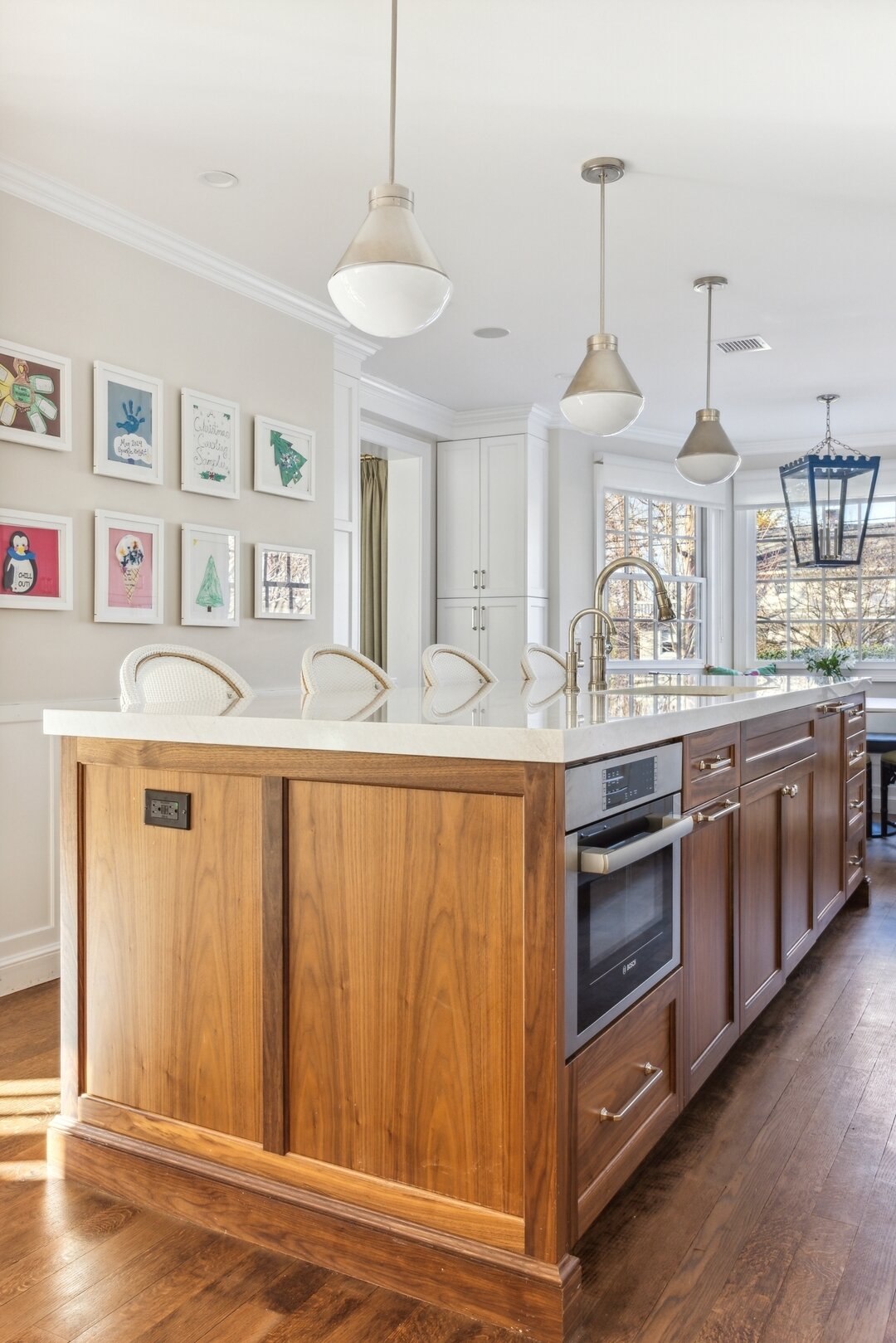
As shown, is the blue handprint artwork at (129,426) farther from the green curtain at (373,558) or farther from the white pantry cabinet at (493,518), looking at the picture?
the green curtain at (373,558)

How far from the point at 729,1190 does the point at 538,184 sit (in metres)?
2.90

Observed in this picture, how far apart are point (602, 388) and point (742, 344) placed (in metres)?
2.32

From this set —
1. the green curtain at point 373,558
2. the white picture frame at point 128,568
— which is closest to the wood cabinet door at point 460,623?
the green curtain at point 373,558

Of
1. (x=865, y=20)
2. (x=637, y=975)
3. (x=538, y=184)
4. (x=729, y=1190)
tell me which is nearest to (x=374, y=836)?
(x=637, y=975)

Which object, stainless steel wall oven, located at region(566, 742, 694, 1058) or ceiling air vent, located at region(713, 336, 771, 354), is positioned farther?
ceiling air vent, located at region(713, 336, 771, 354)

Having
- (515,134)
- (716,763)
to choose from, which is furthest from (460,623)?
(716,763)

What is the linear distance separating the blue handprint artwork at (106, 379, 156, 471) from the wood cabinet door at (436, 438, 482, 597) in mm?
3128

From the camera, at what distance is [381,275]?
6.68ft

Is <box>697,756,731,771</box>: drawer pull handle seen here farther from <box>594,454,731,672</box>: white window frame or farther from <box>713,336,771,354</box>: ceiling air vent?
<box>594,454,731,672</box>: white window frame

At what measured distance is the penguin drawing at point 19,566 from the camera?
3125 mm

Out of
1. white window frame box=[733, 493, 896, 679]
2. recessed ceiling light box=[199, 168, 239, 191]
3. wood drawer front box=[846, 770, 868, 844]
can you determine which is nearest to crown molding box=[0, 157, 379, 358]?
recessed ceiling light box=[199, 168, 239, 191]

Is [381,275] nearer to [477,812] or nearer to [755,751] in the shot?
[477,812]

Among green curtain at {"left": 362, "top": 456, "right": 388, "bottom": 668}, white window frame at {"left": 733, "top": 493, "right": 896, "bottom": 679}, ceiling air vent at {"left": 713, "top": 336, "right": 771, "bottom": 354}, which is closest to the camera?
ceiling air vent at {"left": 713, "top": 336, "right": 771, "bottom": 354}

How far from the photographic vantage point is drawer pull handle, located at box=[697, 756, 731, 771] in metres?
2.10
